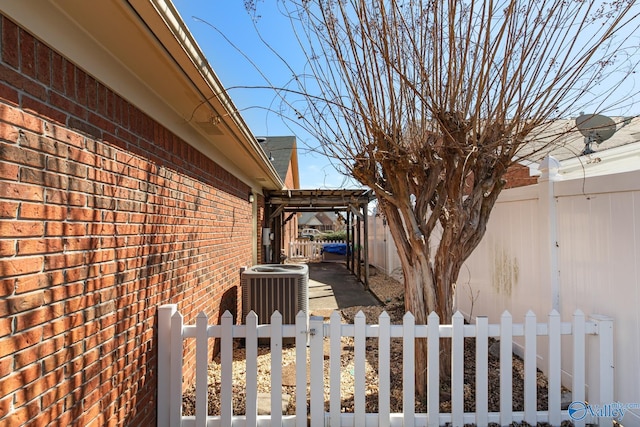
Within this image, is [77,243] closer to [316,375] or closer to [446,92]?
[316,375]

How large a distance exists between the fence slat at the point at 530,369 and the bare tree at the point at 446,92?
667 mm

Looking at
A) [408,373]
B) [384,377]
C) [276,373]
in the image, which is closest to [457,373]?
[408,373]

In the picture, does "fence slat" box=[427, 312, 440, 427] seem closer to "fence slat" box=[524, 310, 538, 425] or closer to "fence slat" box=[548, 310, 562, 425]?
"fence slat" box=[524, 310, 538, 425]

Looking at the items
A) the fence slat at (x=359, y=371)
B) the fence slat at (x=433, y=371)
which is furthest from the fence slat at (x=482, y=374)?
the fence slat at (x=359, y=371)

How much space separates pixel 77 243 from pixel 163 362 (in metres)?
1.37

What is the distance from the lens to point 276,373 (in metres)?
2.76

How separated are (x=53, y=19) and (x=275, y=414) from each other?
2.87m

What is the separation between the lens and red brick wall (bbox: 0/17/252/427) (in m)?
1.53

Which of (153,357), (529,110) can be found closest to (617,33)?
(529,110)

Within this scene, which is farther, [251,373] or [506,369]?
[506,369]

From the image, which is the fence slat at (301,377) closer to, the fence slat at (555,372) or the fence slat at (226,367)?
the fence slat at (226,367)

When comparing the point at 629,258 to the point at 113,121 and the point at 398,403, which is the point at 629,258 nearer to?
the point at 398,403

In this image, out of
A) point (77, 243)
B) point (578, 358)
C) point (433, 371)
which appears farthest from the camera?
point (578, 358)

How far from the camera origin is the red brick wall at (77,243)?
1.53m
